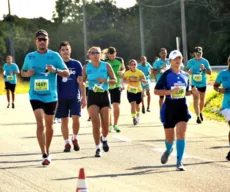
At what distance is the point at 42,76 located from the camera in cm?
1205

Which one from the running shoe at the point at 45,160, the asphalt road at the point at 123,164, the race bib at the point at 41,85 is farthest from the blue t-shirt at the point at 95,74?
the running shoe at the point at 45,160

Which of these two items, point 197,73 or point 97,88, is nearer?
point 97,88

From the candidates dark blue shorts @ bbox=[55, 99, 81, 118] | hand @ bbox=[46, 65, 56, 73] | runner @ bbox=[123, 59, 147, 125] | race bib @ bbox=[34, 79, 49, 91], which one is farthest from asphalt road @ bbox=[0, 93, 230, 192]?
hand @ bbox=[46, 65, 56, 73]

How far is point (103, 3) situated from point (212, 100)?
272 feet

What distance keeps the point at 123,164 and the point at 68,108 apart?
2125 millimetres

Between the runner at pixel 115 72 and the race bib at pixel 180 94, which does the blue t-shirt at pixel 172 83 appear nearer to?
the race bib at pixel 180 94

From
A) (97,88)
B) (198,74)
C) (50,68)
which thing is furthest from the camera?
(198,74)

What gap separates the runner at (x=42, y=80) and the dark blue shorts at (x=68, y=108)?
143cm

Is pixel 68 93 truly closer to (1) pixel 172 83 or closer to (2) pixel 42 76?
(2) pixel 42 76

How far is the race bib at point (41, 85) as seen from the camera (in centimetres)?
1202

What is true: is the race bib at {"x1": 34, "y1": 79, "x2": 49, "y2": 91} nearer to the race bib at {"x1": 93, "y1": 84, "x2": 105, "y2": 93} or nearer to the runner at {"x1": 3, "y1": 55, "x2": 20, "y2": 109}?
the race bib at {"x1": 93, "y1": 84, "x2": 105, "y2": 93}

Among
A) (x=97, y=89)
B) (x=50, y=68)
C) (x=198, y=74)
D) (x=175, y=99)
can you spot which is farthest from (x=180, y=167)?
(x=198, y=74)

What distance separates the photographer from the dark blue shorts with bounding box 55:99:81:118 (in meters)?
13.6

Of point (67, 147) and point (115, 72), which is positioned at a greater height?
point (115, 72)
